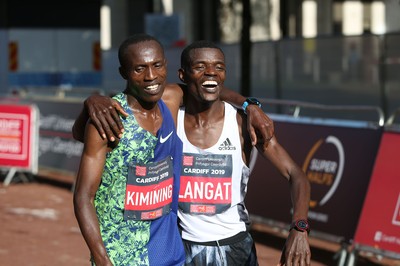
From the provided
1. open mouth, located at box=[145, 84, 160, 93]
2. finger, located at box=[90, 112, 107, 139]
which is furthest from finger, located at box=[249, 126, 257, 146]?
Answer: finger, located at box=[90, 112, 107, 139]

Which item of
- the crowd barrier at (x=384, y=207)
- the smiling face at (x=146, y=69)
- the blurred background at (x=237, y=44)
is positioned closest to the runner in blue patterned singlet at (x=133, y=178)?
the smiling face at (x=146, y=69)

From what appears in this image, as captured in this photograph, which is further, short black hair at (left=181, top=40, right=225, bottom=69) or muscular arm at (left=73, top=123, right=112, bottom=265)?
short black hair at (left=181, top=40, right=225, bottom=69)

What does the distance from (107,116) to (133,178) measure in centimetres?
32

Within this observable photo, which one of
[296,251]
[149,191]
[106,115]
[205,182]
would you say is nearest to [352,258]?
[205,182]

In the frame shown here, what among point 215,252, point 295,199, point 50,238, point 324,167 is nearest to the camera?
point 295,199

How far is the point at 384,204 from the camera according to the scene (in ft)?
26.8

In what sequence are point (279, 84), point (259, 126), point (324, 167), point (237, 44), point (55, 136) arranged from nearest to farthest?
point (259, 126) < point (324, 167) < point (55, 136) < point (279, 84) < point (237, 44)

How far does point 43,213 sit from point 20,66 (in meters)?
15.7

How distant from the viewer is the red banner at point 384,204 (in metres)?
8.04

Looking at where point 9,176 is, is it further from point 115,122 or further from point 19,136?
point 115,122

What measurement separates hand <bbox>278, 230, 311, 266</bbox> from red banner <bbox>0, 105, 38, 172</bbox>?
10.3m

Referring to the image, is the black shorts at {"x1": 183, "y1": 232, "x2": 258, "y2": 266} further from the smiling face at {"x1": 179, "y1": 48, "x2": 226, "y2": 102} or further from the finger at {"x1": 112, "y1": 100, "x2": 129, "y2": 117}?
the finger at {"x1": 112, "y1": 100, "x2": 129, "y2": 117}

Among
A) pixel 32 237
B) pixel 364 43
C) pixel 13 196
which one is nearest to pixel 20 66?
pixel 364 43

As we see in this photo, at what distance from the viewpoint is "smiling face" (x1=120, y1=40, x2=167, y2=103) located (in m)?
4.27
